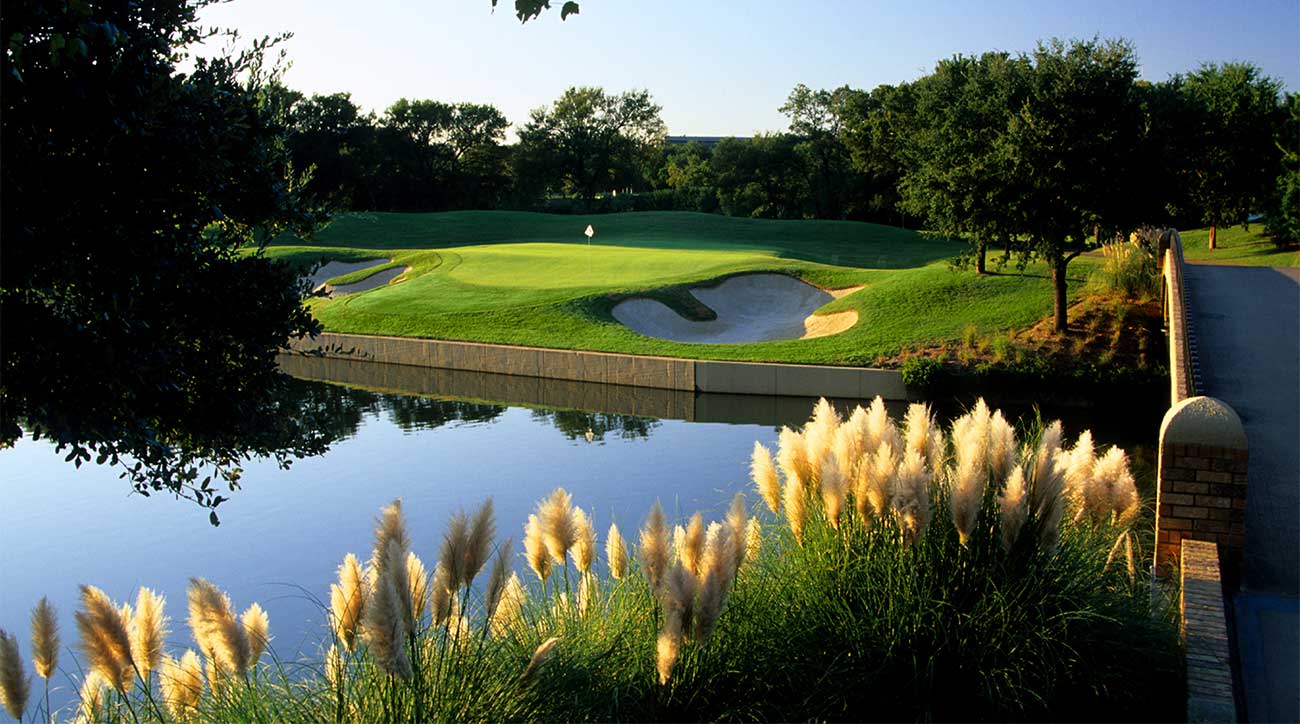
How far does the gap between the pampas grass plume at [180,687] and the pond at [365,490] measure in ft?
6.68

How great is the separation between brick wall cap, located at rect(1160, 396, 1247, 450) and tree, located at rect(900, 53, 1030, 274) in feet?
43.5

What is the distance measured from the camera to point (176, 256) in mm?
4656

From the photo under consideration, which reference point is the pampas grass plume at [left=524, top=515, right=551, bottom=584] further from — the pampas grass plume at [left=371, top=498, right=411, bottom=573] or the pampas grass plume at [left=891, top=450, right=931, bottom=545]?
the pampas grass plume at [left=891, top=450, right=931, bottom=545]

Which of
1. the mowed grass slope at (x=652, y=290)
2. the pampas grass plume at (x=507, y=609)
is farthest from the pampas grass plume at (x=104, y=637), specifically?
the mowed grass slope at (x=652, y=290)

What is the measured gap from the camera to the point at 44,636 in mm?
3541

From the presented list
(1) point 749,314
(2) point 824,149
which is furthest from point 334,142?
(1) point 749,314

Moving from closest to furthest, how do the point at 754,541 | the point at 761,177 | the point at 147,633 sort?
the point at 147,633 → the point at 754,541 → the point at 761,177

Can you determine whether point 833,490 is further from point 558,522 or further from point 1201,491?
point 1201,491

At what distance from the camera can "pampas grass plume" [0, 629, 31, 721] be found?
3383 millimetres

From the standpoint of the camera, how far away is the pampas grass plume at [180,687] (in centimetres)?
395

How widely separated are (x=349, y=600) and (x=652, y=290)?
22222 mm

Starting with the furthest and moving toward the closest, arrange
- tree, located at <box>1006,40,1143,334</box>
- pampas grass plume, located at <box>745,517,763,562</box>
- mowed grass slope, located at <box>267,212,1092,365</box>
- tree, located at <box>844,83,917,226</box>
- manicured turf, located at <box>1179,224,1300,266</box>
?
tree, located at <box>844,83,917,226</box> < manicured turf, located at <box>1179,224,1300,266</box> < mowed grass slope, located at <box>267,212,1092,365</box> < tree, located at <box>1006,40,1143,334</box> < pampas grass plume, located at <box>745,517,763,562</box>

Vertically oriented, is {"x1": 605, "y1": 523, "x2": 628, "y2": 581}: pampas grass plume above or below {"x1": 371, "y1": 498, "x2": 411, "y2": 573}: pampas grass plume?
below

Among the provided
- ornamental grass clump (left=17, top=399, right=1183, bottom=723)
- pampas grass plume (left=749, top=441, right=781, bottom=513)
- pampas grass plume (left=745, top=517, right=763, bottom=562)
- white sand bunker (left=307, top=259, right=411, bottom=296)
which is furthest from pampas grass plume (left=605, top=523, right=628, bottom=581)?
white sand bunker (left=307, top=259, right=411, bottom=296)
